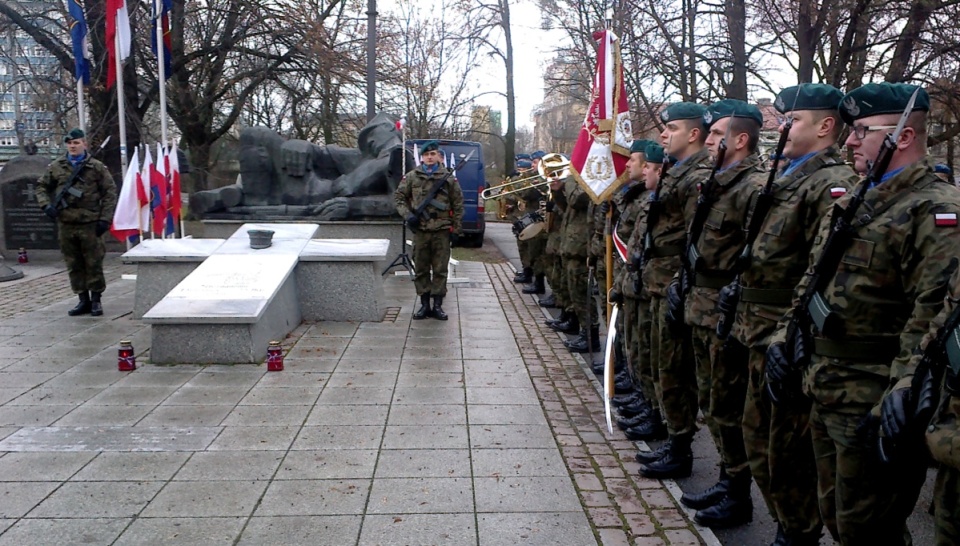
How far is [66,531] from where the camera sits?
3.72 m

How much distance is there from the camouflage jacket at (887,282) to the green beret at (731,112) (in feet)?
4.41

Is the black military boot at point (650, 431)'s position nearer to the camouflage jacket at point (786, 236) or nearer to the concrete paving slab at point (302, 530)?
the camouflage jacket at point (786, 236)

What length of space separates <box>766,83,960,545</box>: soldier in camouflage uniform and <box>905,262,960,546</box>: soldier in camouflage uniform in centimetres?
26

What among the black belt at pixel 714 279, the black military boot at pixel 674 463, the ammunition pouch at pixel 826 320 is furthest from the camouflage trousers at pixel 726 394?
the ammunition pouch at pixel 826 320

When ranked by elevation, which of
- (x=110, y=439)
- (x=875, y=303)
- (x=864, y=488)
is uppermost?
(x=875, y=303)

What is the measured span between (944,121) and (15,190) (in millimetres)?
15746

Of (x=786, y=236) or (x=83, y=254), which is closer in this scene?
(x=786, y=236)

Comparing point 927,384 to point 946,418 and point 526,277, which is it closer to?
point 946,418

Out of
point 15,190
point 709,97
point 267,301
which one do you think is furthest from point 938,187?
point 15,190

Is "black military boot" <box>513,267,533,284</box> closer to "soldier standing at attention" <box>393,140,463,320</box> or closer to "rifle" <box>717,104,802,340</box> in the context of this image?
"soldier standing at attention" <box>393,140,463,320</box>

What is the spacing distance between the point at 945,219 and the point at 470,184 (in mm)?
17214

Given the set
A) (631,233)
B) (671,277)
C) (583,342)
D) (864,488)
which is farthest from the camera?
(583,342)

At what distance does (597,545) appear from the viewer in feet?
12.0

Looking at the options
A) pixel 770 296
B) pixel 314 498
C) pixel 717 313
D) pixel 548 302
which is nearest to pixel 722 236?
pixel 717 313
